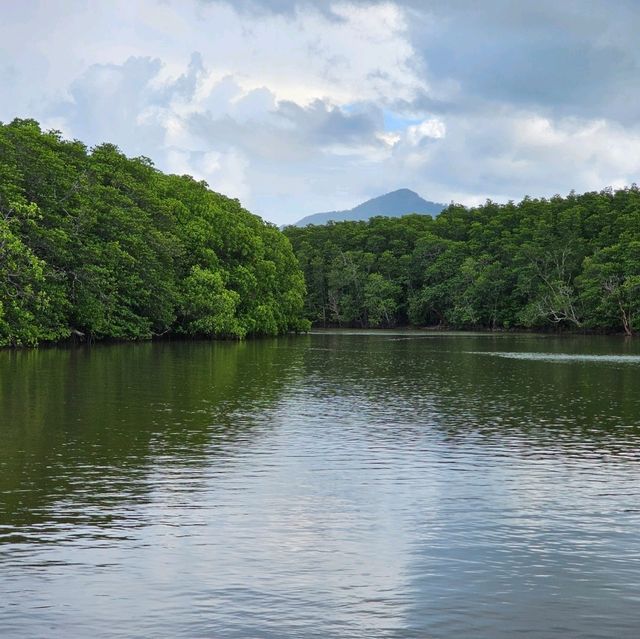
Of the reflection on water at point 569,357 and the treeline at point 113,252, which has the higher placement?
the treeline at point 113,252

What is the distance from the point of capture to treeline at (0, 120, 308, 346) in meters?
66.1

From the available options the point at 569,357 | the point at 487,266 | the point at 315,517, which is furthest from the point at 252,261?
the point at 315,517

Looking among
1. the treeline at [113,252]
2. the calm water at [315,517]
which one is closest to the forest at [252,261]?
the treeline at [113,252]

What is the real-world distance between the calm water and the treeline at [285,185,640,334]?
341 ft

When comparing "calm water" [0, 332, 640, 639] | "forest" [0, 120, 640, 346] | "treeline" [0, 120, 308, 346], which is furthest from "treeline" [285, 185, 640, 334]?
"calm water" [0, 332, 640, 639]

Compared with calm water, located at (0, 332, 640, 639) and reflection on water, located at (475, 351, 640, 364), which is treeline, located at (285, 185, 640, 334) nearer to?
reflection on water, located at (475, 351, 640, 364)

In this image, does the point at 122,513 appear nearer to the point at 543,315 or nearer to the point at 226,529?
the point at 226,529

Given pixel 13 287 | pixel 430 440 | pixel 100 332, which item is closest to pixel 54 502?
pixel 430 440

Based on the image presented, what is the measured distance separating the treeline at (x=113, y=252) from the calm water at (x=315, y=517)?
98.7 ft

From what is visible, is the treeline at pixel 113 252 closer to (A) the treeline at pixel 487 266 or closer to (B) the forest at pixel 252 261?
(B) the forest at pixel 252 261

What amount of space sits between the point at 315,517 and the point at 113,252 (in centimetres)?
6397

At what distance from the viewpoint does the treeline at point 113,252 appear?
66.1 m

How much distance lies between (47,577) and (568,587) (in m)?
7.50

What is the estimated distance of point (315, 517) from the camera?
17047 mm
